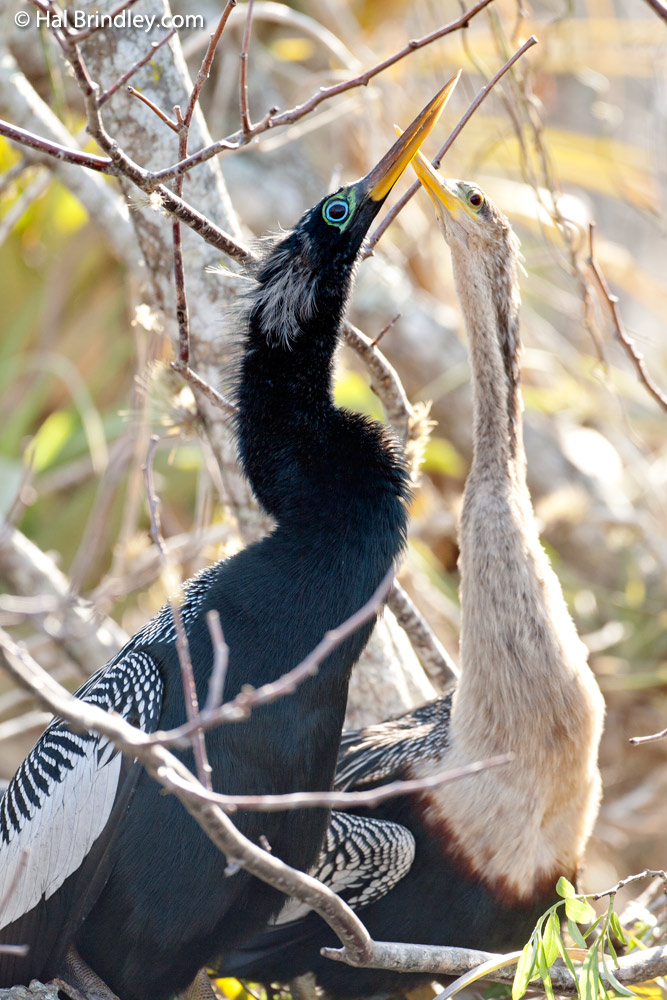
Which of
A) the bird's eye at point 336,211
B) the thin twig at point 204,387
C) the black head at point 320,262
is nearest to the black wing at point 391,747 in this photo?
the thin twig at point 204,387

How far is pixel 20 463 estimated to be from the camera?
4914 mm

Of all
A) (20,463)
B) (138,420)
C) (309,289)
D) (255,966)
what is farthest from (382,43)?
(255,966)

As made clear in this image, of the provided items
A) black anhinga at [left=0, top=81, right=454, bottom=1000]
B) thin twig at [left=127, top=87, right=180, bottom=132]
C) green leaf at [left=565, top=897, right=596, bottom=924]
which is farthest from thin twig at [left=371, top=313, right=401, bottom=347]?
green leaf at [left=565, top=897, right=596, bottom=924]

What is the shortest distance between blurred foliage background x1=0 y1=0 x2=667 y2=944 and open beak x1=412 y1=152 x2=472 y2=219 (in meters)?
1.58

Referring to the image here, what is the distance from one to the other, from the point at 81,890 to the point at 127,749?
1190 millimetres

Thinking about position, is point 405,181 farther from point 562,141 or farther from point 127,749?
point 127,749

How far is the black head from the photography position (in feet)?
8.11

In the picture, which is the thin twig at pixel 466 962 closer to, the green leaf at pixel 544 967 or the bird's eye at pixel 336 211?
the green leaf at pixel 544 967

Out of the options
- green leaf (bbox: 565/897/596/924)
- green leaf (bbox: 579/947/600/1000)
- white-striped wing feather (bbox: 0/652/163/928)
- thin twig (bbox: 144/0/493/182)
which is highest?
thin twig (bbox: 144/0/493/182)

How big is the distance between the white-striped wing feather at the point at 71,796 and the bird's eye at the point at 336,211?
1.09 meters

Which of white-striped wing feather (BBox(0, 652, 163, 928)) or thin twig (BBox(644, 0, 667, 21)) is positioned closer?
thin twig (BBox(644, 0, 667, 21))

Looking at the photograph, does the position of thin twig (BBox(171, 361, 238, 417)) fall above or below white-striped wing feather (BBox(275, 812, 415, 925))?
above

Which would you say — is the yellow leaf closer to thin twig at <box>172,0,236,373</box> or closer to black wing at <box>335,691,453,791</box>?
thin twig at <box>172,0,236,373</box>

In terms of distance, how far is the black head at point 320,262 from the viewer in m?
2.47
